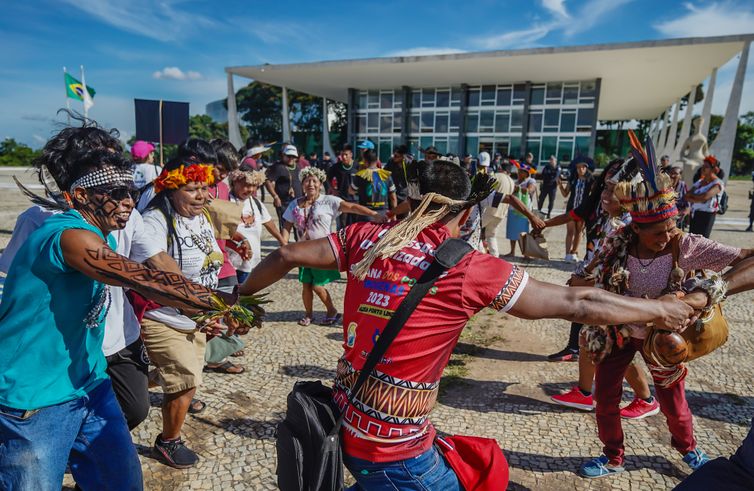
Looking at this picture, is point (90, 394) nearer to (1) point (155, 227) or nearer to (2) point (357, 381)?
(1) point (155, 227)

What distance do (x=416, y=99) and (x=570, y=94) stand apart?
31.9 ft

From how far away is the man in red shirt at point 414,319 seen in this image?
1656 mm

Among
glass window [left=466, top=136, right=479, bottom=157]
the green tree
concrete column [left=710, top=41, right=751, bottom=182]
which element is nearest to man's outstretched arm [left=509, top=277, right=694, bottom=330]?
concrete column [left=710, top=41, right=751, bottom=182]

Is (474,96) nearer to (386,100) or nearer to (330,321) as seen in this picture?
(386,100)

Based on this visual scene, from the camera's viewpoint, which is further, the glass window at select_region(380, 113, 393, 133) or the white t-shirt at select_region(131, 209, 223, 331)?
the glass window at select_region(380, 113, 393, 133)

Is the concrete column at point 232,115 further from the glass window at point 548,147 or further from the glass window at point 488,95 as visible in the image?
the glass window at point 548,147

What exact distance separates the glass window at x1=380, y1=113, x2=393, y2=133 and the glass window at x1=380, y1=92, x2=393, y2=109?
0.56m

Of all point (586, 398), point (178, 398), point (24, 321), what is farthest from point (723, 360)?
point (24, 321)

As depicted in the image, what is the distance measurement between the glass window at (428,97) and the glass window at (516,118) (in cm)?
536

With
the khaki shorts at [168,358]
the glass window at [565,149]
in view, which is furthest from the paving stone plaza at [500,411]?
the glass window at [565,149]

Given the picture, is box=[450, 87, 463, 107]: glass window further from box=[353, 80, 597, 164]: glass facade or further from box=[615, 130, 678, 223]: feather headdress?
box=[615, 130, 678, 223]: feather headdress

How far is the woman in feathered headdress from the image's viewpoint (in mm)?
2631

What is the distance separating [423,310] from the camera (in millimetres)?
1659

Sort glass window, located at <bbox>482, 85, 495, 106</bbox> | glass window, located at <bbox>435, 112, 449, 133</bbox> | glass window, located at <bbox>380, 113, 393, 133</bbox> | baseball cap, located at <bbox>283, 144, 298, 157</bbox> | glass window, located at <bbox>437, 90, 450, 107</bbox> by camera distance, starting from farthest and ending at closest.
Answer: glass window, located at <bbox>380, 113, 393, 133</bbox>
glass window, located at <bbox>437, 90, 450, 107</bbox>
glass window, located at <bbox>435, 112, 449, 133</bbox>
glass window, located at <bbox>482, 85, 495, 106</bbox>
baseball cap, located at <bbox>283, 144, 298, 157</bbox>
